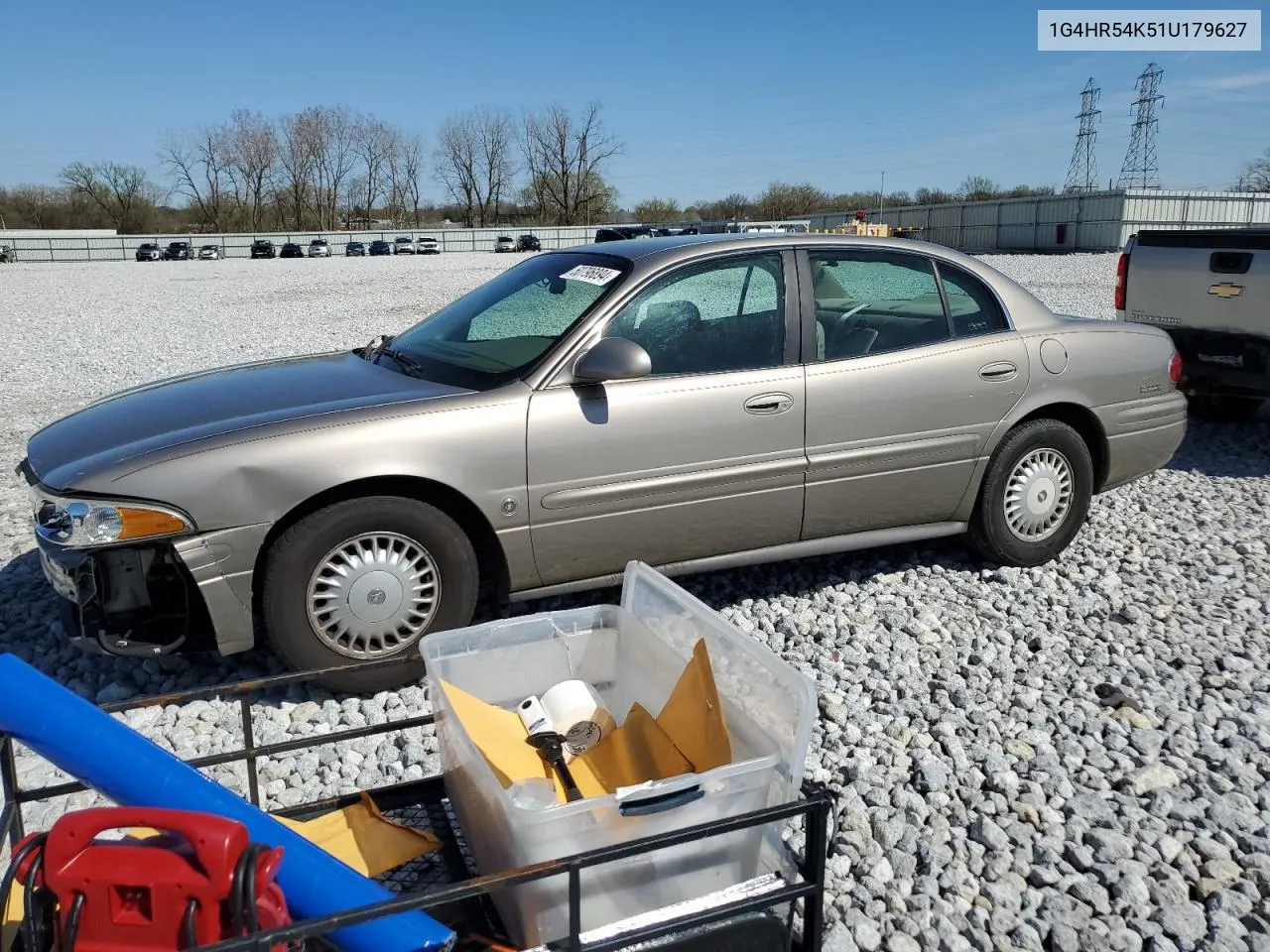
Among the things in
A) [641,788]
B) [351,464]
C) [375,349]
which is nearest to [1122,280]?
[375,349]

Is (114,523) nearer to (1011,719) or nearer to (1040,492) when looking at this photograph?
(1011,719)

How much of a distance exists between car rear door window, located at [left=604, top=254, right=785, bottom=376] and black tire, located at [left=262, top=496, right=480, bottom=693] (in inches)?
41.4

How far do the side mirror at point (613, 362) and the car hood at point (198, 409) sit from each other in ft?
1.60

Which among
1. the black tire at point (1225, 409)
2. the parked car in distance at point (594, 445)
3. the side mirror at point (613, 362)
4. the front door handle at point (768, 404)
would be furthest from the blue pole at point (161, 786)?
the black tire at point (1225, 409)

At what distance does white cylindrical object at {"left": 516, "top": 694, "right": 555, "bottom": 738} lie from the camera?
2.45 metres

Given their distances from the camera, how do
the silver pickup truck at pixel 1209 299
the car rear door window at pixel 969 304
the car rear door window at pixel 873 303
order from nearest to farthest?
1. the car rear door window at pixel 873 303
2. the car rear door window at pixel 969 304
3. the silver pickup truck at pixel 1209 299

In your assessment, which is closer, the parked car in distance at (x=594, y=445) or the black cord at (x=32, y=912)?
the black cord at (x=32, y=912)

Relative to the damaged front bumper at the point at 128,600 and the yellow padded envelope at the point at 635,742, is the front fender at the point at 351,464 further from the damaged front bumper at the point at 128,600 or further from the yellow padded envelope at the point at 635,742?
the yellow padded envelope at the point at 635,742

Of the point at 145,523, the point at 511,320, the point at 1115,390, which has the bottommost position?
the point at 145,523

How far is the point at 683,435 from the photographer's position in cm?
404

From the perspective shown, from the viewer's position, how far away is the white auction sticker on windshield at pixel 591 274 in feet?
13.9

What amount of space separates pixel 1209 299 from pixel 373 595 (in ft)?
20.5

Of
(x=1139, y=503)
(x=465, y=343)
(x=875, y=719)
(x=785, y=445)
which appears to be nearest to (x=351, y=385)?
(x=465, y=343)

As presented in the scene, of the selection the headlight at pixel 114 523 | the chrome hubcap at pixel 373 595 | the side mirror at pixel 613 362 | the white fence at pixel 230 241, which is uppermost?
the white fence at pixel 230 241
